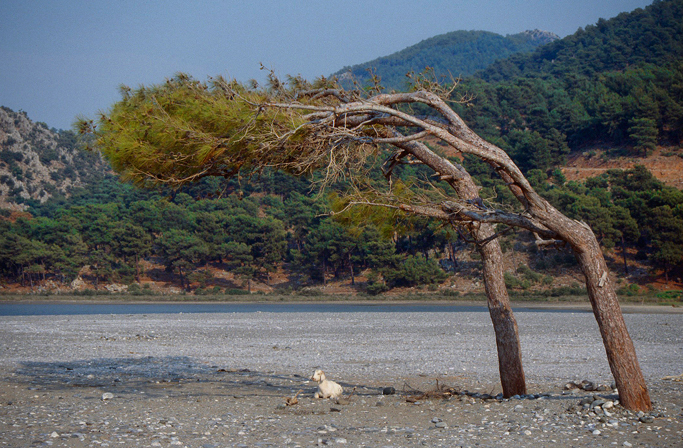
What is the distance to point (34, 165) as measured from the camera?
113m

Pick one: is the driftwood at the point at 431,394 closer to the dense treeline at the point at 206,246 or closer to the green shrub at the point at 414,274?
the green shrub at the point at 414,274

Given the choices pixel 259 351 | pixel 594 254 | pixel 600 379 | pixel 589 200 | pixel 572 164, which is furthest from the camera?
pixel 572 164

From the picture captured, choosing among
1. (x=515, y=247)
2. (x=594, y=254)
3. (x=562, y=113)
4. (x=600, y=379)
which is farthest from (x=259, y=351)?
(x=562, y=113)

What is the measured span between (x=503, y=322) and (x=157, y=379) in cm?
688

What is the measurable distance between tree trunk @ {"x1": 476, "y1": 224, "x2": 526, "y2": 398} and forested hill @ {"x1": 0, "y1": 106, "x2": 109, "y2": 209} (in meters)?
107

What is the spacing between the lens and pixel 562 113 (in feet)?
270

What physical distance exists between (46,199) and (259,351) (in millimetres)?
104481

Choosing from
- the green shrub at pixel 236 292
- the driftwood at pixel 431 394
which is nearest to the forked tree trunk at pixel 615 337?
the driftwood at pixel 431 394

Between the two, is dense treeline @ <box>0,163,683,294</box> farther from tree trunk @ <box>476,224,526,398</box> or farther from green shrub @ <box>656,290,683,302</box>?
tree trunk @ <box>476,224,526,398</box>

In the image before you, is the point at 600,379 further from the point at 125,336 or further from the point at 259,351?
the point at 125,336

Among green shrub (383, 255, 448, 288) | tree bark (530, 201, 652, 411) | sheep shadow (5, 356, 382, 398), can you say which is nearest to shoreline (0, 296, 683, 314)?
green shrub (383, 255, 448, 288)

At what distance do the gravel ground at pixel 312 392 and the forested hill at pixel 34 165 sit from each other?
96082 mm

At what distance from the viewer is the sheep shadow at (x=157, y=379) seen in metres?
9.95

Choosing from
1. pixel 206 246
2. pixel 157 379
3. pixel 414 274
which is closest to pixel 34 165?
pixel 206 246
